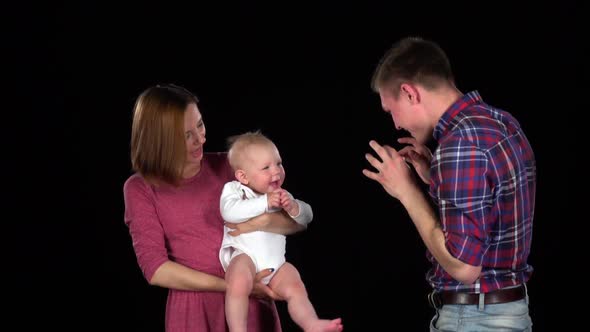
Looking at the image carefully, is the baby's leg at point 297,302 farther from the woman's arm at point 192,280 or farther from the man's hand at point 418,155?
the man's hand at point 418,155

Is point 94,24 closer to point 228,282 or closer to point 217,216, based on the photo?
point 217,216

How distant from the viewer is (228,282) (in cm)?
289

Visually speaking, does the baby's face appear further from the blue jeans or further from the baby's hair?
the blue jeans

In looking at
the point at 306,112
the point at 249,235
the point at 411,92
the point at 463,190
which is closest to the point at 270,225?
the point at 249,235

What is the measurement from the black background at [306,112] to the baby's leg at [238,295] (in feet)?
4.72

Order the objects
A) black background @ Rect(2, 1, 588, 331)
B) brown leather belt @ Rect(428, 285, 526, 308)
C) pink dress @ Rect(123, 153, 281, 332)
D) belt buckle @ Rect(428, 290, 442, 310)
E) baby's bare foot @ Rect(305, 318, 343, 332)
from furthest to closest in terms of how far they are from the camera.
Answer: black background @ Rect(2, 1, 588, 331), pink dress @ Rect(123, 153, 281, 332), baby's bare foot @ Rect(305, 318, 343, 332), belt buckle @ Rect(428, 290, 442, 310), brown leather belt @ Rect(428, 285, 526, 308)

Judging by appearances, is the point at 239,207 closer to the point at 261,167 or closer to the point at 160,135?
the point at 261,167

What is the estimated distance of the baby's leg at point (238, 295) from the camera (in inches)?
112

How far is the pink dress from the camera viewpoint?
3047mm

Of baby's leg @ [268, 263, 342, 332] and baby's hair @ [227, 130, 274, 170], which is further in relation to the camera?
baby's hair @ [227, 130, 274, 170]

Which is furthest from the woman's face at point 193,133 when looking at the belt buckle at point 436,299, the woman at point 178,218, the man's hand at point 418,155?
the belt buckle at point 436,299

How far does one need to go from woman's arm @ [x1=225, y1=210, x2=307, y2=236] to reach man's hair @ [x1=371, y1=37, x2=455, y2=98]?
0.71 metres

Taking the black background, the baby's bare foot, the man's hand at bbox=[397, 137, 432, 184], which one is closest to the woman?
the baby's bare foot

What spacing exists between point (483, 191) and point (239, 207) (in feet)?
3.22
